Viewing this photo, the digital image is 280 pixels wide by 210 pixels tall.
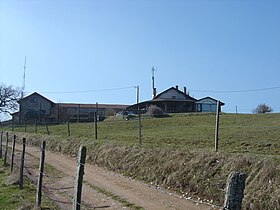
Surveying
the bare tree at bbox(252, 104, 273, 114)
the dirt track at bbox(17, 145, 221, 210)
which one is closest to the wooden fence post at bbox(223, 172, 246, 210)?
A: the dirt track at bbox(17, 145, 221, 210)

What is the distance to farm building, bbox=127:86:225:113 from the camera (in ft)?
247

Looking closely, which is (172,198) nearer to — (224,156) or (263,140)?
(224,156)

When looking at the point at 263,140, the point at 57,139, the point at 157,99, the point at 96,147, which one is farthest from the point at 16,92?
the point at 263,140

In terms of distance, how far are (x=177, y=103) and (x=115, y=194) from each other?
216 ft

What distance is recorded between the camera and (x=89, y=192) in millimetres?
11906

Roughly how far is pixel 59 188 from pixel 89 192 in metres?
1.65

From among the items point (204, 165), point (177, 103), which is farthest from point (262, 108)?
point (204, 165)

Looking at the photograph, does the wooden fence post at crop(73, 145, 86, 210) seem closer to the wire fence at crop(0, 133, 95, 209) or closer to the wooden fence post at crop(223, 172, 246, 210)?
the wire fence at crop(0, 133, 95, 209)

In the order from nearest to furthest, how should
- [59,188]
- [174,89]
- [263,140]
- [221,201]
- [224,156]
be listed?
1. [221,201]
2. [224,156]
3. [59,188]
4. [263,140]
5. [174,89]

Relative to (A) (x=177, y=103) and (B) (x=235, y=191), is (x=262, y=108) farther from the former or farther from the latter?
(B) (x=235, y=191)

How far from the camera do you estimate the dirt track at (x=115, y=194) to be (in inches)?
396

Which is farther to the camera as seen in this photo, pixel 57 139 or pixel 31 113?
pixel 31 113

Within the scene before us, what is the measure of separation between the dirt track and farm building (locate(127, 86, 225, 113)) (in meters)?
59.4

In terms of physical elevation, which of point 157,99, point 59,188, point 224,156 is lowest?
point 59,188
